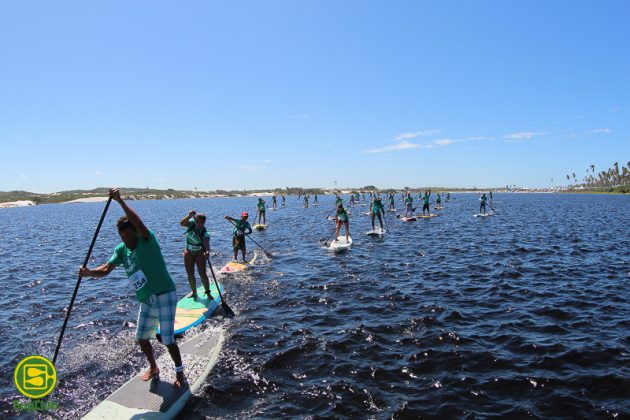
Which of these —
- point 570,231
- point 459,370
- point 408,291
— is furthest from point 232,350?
point 570,231

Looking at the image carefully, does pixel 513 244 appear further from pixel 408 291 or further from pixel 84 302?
pixel 84 302

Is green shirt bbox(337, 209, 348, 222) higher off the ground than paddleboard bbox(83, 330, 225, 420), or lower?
higher

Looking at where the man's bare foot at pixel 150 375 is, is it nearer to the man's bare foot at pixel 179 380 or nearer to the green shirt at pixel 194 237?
the man's bare foot at pixel 179 380

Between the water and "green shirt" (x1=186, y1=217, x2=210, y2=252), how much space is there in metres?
2.17

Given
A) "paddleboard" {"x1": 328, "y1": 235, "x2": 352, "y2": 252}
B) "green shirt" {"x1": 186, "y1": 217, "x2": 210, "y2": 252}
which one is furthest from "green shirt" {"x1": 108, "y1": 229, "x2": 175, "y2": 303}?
"paddleboard" {"x1": 328, "y1": 235, "x2": 352, "y2": 252}

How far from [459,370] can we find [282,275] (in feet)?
29.5

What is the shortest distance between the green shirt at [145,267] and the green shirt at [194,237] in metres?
4.57

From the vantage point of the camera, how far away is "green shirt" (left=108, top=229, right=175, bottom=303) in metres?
5.68

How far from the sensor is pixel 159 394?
6047mm

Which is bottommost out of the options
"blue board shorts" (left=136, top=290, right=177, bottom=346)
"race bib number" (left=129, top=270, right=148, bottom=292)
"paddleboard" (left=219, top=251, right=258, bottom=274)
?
"paddleboard" (left=219, top=251, right=258, bottom=274)

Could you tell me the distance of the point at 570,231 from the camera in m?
27.8

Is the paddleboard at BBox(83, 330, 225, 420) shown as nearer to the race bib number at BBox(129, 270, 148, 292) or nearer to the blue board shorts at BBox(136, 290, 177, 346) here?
the blue board shorts at BBox(136, 290, 177, 346)

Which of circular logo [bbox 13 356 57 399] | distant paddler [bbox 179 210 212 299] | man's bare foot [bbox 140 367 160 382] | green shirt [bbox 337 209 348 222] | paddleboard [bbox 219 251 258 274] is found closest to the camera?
circular logo [bbox 13 356 57 399]

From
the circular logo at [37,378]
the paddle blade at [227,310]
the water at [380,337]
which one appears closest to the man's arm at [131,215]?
the circular logo at [37,378]
